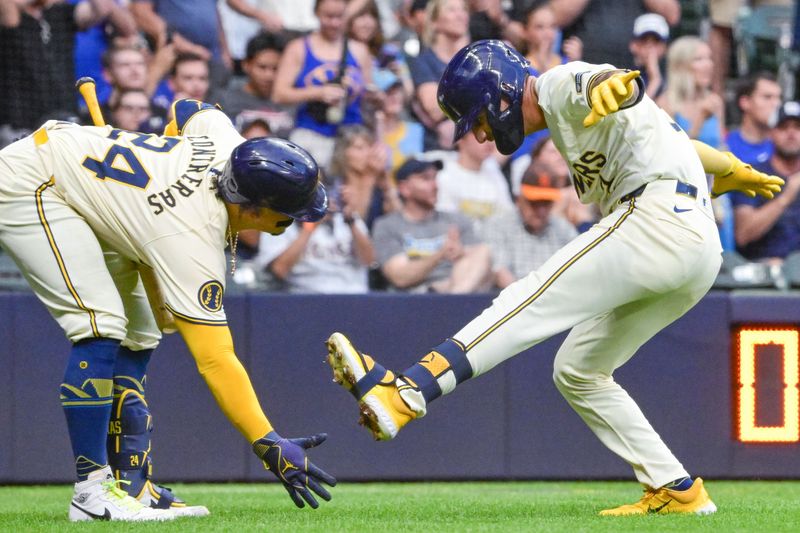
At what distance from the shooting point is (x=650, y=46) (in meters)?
8.03

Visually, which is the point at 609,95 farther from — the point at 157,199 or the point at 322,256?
the point at 322,256

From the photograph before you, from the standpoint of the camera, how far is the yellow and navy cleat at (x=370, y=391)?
3645 mm

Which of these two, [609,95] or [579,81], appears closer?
[609,95]

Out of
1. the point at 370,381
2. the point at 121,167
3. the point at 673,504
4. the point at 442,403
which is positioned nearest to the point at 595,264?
the point at 370,381

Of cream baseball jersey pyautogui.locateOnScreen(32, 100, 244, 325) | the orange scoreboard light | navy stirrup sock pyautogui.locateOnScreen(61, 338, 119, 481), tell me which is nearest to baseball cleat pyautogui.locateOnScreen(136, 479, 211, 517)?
navy stirrup sock pyautogui.locateOnScreen(61, 338, 119, 481)

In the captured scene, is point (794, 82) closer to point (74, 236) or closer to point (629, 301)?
point (629, 301)

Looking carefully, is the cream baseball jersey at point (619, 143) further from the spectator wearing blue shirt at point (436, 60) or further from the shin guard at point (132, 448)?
the spectator wearing blue shirt at point (436, 60)

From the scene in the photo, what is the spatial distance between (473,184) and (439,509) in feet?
11.2

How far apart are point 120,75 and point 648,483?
15.3ft

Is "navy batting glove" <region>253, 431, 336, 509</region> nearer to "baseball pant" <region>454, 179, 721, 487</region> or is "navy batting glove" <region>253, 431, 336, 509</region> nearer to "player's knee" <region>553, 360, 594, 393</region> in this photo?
"baseball pant" <region>454, 179, 721, 487</region>

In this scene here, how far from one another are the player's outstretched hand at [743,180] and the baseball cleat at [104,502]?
2.47 meters

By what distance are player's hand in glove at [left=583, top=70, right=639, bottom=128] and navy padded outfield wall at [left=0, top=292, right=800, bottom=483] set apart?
2.66 m

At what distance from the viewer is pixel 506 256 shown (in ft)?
24.3

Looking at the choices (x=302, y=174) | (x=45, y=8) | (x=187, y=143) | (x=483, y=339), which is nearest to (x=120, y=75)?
(x=45, y=8)
